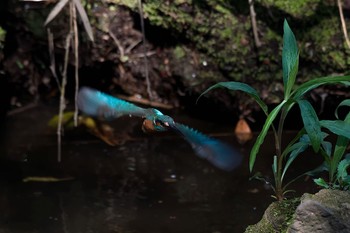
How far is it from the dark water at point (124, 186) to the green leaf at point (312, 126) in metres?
0.99

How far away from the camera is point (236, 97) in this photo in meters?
4.09

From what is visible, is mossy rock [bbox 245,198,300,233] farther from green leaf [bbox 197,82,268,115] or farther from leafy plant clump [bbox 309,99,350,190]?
green leaf [bbox 197,82,268,115]

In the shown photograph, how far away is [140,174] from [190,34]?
99cm

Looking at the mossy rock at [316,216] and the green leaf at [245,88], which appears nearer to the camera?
the mossy rock at [316,216]

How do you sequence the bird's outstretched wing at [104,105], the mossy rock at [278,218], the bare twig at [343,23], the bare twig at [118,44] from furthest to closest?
the bare twig at [118,44] < the bare twig at [343,23] < the bird's outstretched wing at [104,105] < the mossy rock at [278,218]

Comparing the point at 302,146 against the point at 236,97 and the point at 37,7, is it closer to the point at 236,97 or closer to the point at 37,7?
the point at 236,97

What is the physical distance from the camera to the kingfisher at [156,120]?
2.28m

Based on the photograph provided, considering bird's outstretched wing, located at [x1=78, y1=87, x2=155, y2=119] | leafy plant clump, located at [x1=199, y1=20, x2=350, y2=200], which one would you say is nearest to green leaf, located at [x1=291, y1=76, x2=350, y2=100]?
leafy plant clump, located at [x1=199, y1=20, x2=350, y2=200]

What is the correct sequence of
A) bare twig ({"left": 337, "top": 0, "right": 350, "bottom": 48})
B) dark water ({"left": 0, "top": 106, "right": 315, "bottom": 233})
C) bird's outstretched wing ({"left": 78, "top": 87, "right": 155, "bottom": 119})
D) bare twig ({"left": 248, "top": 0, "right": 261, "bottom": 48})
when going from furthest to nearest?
bare twig ({"left": 248, "top": 0, "right": 261, "bottom": 48}), bare twig ({"left": 337, "top": 0, "right": 350, "bottom": 48}), dark water ({"left": 0, "top": 106, "right": 315, "bottom": 233}), bird's outstretched wing ({"left": 78, "top": 87, "right": 155, "bottom": 119})

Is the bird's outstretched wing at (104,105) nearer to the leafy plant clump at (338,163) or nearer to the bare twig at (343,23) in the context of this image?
the leafy plant clump at (338,163)

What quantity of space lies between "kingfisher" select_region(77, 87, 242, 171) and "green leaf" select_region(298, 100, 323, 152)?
35 centimetres

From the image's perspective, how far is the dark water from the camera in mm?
3150

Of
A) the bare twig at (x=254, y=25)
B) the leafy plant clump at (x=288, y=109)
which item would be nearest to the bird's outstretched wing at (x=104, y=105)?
the leafy plant clump at (x=288, y=109)

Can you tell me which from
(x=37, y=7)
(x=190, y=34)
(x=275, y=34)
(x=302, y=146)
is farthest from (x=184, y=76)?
(x=302, y=146)
